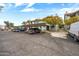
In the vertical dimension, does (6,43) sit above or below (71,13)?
below

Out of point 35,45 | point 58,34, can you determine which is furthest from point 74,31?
point 35,45

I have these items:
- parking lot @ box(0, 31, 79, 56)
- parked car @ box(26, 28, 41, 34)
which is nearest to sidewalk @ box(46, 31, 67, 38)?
parking lot @ box(0, 31, 79, 56)

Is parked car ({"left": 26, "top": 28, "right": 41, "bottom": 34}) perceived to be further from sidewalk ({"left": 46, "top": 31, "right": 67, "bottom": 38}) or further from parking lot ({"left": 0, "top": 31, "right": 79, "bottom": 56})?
sidewalk ({"left": 46, "top": 31, "right": 67, "bottom": 38})

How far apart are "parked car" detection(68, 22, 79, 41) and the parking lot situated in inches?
3.0

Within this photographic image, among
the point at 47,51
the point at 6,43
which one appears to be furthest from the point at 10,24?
the point at 47,51

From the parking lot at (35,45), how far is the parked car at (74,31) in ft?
0.25

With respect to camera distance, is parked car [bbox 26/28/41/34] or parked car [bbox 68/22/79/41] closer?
parked car [bbox 68/22/79/41]

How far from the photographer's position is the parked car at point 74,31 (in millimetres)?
4508

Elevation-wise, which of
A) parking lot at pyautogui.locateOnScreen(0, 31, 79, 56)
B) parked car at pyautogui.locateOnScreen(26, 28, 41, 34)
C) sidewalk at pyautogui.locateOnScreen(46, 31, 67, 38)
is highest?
parked car at pyautogui.locateOnScreen(26, 28, 41, 34)

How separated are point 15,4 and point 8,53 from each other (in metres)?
0.76

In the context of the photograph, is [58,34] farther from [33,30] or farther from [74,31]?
[33,30]

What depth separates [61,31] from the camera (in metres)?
4.55

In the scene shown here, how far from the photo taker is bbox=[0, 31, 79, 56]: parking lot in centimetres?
447

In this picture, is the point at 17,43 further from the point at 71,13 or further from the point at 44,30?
the point at 71,13
